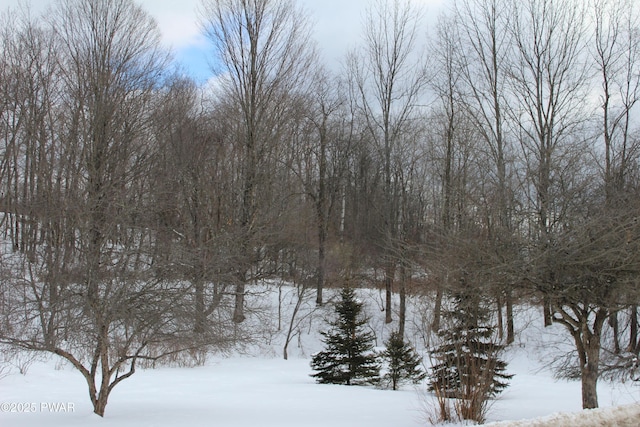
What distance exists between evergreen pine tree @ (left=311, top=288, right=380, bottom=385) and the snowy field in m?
0.99

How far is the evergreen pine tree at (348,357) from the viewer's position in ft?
50.3

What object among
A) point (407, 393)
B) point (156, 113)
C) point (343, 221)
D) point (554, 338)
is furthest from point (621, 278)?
point (343, 221)

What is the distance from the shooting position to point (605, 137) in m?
20.6

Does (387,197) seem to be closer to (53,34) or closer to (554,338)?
(554,338)

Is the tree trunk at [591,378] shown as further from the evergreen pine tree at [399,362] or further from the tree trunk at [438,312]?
the evergreen pine tree at [399,362]

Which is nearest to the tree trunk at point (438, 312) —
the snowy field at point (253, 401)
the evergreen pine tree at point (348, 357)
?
the snowy field at point (253, 401)

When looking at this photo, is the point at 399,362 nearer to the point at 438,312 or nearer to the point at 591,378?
the point at 438,312

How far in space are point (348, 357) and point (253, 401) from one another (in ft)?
14.9

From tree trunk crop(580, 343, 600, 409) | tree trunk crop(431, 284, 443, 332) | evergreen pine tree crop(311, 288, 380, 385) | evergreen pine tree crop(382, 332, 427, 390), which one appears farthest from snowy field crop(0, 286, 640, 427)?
evergreen pine tree crop(311, 288, 380, 385)

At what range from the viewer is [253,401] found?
11.6 m

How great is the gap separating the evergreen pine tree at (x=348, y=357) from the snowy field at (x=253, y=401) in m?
0.99

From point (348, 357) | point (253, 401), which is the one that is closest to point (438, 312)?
point (348, 357)

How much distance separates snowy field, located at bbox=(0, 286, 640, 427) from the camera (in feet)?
28.4

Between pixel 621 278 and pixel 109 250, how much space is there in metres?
8.13
